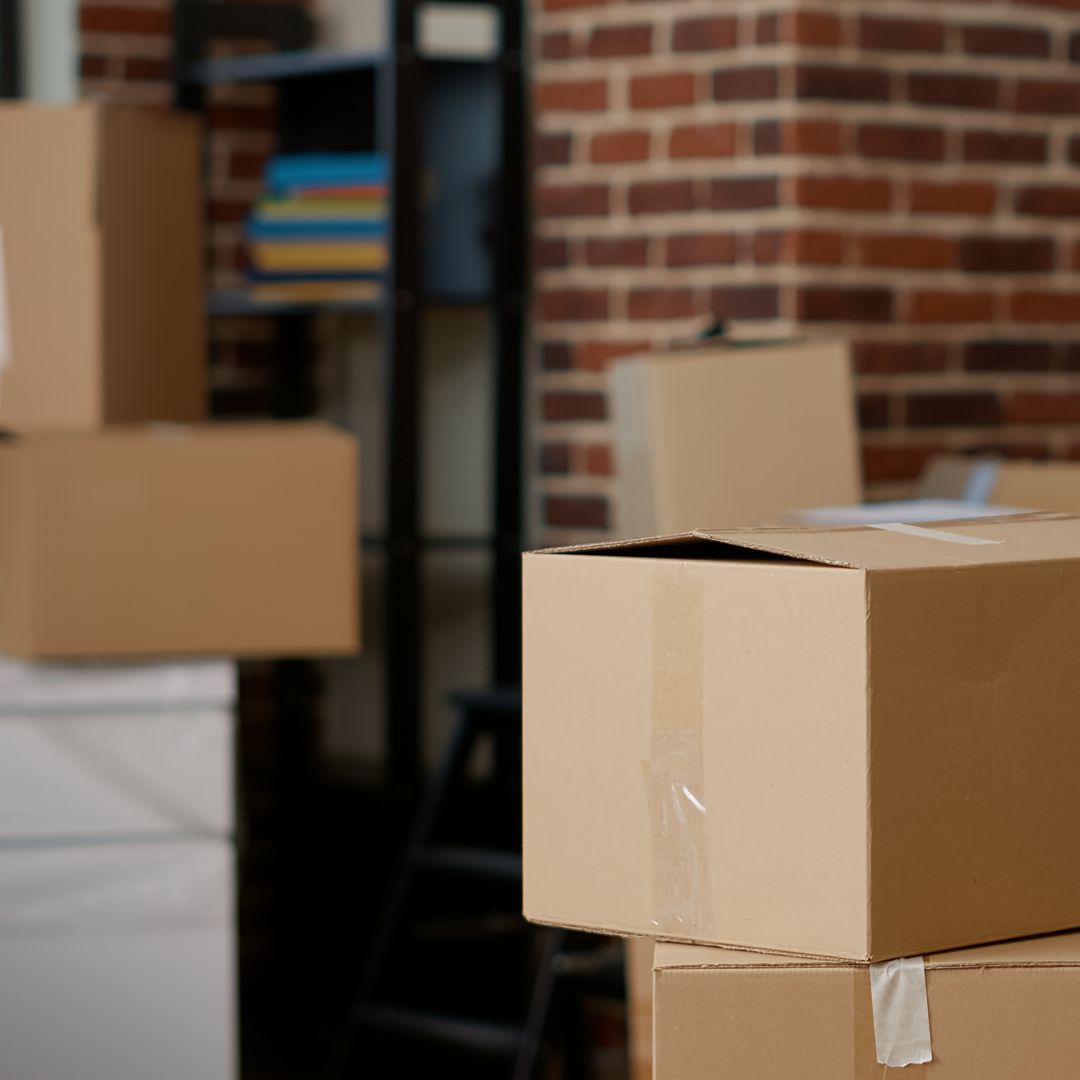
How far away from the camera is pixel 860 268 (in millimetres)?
2230

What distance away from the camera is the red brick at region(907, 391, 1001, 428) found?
7.51 feet

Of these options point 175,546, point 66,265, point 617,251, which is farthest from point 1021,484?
point 66,265

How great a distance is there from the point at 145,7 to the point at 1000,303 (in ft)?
4.98

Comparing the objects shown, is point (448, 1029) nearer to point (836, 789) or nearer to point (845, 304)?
point (845, 304)

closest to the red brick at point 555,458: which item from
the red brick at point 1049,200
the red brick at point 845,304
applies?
the red brick at point 845,304

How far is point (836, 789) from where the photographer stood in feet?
3.58

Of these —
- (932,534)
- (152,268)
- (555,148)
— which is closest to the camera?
(932,534)

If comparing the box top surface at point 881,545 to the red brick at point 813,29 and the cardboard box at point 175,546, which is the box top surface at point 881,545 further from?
the red brick at point 813,29

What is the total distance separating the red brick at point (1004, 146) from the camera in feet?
7.47

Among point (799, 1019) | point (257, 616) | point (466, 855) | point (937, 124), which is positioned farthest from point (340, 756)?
point (799, 1019)

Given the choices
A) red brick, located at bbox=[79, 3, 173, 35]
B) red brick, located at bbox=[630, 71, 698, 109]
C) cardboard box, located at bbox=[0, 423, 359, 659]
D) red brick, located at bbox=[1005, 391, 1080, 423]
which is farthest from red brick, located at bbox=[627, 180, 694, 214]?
red brick, located at bbox=[79, 3, 173, 35]

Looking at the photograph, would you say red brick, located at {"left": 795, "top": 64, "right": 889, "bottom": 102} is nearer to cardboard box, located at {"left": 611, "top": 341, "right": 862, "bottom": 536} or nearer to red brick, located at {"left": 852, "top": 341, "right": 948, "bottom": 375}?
red brick, located at {"left": 852, "top": 341, "right": 948, "bottom": 375}

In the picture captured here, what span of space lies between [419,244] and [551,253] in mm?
204

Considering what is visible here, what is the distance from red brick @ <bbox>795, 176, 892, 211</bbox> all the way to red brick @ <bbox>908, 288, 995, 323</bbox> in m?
0.15
